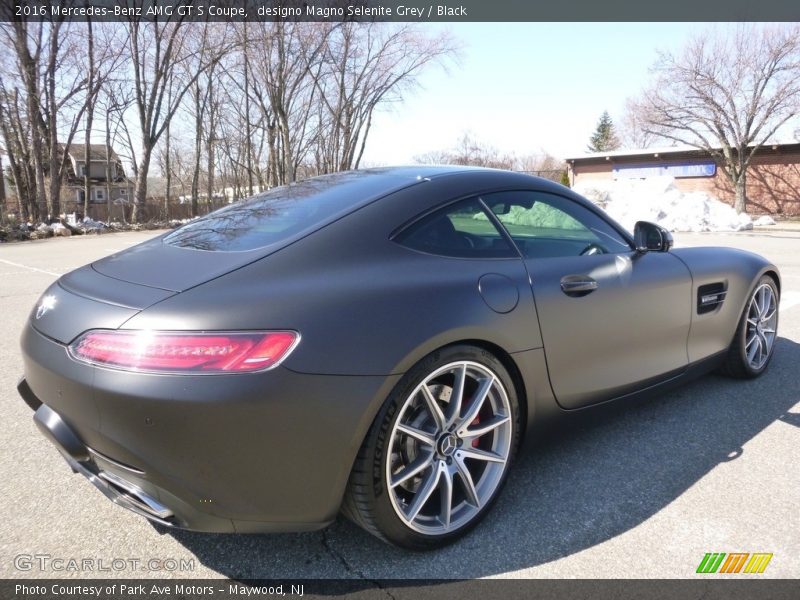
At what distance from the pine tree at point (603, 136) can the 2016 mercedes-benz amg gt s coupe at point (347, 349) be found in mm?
67142

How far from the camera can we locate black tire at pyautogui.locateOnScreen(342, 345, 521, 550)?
6.57 feet

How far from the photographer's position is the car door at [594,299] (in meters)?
2.58

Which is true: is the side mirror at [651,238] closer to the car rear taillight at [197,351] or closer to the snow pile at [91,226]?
the car rear taillight at [197,351]

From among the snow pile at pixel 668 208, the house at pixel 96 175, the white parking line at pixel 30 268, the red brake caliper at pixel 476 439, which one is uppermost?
the red brake caliper at pixel 476 439

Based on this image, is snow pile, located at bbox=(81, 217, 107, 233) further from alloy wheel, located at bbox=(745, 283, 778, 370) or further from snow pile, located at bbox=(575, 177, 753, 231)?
alloy wheel, located at bbox=(745, 283, 778, 370)

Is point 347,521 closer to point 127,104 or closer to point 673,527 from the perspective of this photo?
point 673,527

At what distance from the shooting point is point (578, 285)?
105 inches

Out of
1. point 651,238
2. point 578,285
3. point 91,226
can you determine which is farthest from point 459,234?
point 91,226

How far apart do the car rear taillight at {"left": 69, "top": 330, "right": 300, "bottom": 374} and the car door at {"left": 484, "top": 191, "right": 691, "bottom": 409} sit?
46.8 inches

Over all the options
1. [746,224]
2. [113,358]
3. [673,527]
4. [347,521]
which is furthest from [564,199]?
[746,224]

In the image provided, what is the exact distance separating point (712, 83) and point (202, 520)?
104 feet

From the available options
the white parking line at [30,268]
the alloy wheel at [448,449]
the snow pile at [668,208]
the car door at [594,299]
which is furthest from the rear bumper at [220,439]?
the snow pile at [668,208]

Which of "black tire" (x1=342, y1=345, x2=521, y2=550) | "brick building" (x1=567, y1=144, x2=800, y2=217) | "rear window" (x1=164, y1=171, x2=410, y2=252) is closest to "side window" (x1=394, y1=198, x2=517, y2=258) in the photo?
"rear window" (x1=164, y1=171, x2=410, y2=252)

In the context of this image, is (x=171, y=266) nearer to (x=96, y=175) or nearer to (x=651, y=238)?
(x=651, y=238)
